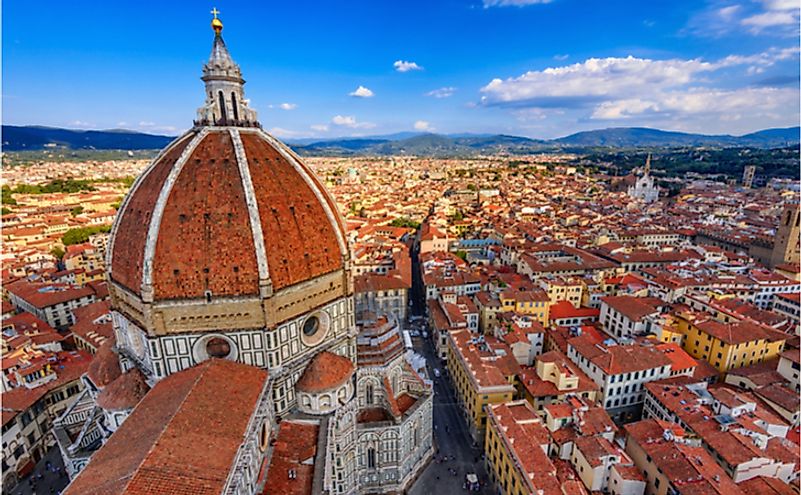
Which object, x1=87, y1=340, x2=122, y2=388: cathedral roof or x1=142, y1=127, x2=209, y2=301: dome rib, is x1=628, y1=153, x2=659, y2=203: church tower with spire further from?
x1=87, y1=340, x2=122, y2=388: cathedral roof

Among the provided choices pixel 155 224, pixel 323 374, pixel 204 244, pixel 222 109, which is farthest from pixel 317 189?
pixel 323 374

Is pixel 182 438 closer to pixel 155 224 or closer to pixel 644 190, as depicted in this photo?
pixel 155 224

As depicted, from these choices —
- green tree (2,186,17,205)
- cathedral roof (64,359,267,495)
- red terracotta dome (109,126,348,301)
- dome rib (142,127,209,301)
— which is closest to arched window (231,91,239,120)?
red terracotta dome (109,126,348,301)

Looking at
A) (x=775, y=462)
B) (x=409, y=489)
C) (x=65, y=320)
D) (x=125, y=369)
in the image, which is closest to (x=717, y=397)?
(x=775, y=462)

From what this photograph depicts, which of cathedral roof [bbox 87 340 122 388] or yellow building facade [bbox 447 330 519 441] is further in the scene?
yellow building facade [bbox 447 330 519 441]

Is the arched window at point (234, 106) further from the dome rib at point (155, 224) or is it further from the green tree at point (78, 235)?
the green tree at point (78, 235)

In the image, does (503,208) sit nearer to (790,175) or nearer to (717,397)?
(717,397)
